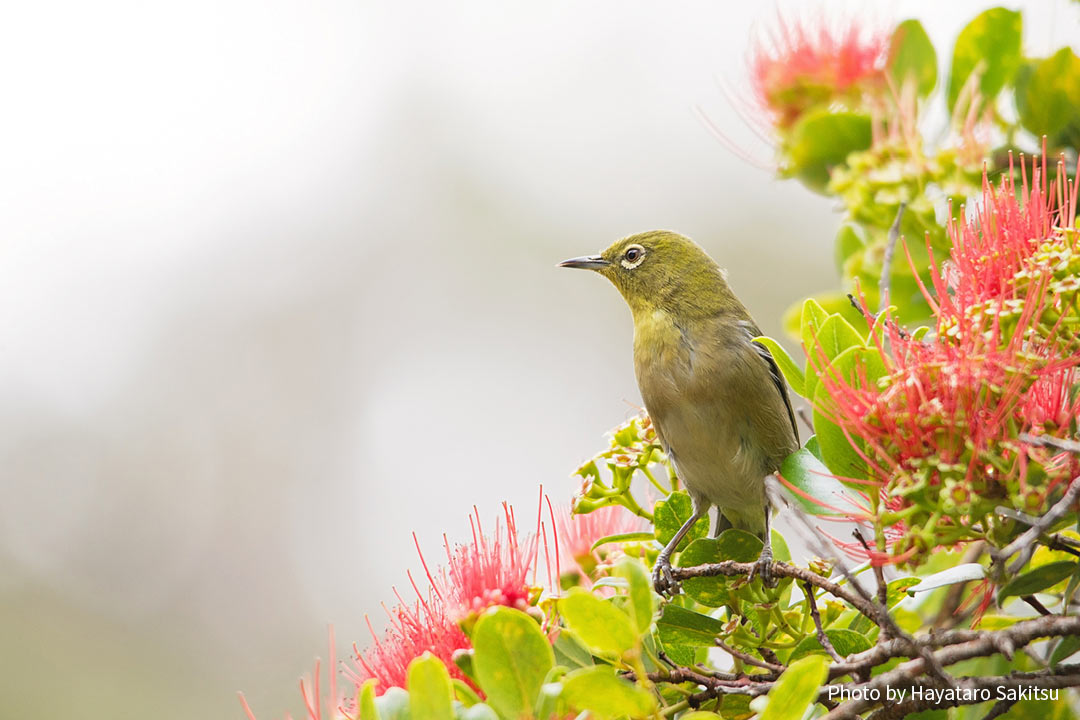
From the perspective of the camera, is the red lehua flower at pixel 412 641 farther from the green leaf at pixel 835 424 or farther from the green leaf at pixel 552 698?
the green leaf at pixel 835 424

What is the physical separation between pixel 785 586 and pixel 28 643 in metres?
9.62

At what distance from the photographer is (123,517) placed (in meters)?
11.7

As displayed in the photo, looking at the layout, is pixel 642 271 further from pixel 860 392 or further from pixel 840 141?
pixel 860 392

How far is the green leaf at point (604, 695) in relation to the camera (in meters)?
1.73

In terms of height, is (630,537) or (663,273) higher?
(663,273)

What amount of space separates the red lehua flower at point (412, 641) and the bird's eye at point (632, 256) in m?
2.34

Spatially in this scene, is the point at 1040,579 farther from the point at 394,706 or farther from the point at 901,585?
the point at 394,706

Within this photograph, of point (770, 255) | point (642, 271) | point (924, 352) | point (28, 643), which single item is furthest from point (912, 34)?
point (28, 643)

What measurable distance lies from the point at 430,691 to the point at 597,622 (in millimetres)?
295

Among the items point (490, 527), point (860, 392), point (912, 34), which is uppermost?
point (912, 34)

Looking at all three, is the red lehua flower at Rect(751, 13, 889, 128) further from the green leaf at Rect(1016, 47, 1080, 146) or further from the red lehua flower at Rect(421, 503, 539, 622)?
the red lehua flower at Rect(421, 503, 539, 622)

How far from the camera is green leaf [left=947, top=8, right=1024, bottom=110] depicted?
3.41 meters

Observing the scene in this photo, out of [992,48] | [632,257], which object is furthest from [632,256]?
[992,48]

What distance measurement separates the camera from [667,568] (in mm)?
2580
